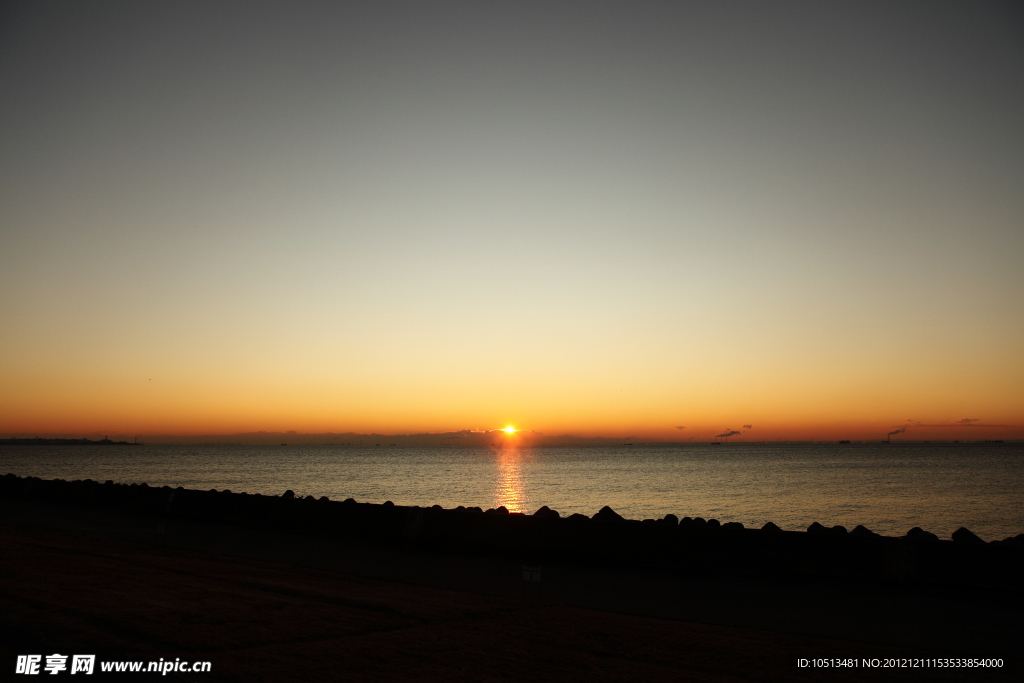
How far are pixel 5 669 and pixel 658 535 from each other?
942 cm

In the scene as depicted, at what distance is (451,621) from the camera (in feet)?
26.2

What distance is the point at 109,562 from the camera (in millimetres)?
11227

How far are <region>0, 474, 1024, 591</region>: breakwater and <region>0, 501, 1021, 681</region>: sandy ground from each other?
2.53ft

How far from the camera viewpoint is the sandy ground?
20.8 ft

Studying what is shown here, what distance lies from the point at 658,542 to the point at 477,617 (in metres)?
5.10

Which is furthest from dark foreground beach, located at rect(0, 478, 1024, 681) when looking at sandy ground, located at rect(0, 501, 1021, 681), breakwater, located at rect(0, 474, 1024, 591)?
breakwater, located at rect(0, 474, 1024, 591)

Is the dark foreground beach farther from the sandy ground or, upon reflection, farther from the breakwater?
the breakwater

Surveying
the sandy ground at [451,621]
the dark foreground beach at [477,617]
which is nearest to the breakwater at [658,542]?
the dark foreground beach at [477,617]

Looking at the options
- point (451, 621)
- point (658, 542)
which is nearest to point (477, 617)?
point (451, 621)

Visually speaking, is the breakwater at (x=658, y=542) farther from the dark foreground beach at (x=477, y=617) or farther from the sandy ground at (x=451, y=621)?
the sandy ground at (x=451, y=621)

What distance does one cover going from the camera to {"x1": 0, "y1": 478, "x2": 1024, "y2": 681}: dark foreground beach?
6.38 meters

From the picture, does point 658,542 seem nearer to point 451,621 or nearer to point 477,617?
point 477,617

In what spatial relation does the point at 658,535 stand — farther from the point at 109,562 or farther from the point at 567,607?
the point at 109,562

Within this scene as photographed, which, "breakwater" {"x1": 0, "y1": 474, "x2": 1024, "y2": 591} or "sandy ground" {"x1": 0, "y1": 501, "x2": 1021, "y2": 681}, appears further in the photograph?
"breakwater" {"x1": 0, "y1": 474, "x2": 1024, "y2": 591}
